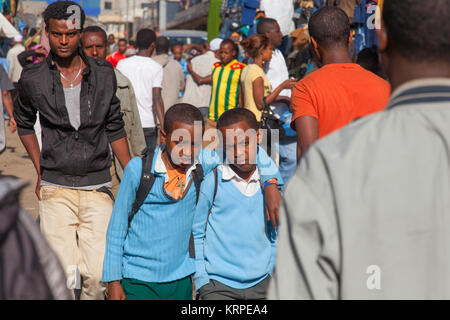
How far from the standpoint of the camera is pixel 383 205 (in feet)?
4.90

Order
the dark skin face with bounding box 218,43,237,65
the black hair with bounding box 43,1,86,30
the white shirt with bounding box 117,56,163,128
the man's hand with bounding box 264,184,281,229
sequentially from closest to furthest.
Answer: the man's hand with bounding box 264,184,281,229 < the black hair with bounding box 43,1,86,30 < the white shirt with bounding box 117,56,163,128 < the dark skin face with bounding box 218,43,237,65

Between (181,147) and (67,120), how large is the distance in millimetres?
827

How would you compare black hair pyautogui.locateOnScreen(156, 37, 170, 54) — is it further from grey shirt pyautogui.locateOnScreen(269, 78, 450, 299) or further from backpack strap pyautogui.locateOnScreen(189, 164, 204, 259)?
grey shirt pyautogui.locateOnScreen(269, 78, 450, 299)

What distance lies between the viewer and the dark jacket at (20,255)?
1461mm

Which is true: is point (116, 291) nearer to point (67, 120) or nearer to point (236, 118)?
point (67, 120)

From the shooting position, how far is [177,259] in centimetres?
369

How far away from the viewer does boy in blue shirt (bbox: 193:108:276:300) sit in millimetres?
3660

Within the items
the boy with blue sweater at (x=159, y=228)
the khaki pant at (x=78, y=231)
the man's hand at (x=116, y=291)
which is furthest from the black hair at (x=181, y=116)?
the man's hand at (x=116, y=291)

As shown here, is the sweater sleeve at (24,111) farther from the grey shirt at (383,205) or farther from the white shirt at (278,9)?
the white shirt at (278,9)

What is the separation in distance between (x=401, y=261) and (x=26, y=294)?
2.92 feet

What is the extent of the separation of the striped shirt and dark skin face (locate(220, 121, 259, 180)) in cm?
384

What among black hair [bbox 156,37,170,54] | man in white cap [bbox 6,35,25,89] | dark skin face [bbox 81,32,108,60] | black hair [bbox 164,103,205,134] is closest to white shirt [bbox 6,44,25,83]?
man in white cap [bbox 6,35,25,89]

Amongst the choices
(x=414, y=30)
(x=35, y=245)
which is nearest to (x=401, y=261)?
(x=414, y=30)

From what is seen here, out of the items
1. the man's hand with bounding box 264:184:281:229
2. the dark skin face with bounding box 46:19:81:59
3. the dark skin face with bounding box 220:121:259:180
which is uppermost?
the dark skin face with bounding box 46:19:81:59
